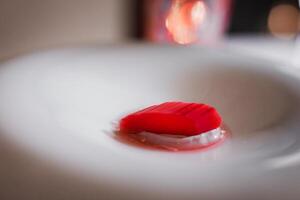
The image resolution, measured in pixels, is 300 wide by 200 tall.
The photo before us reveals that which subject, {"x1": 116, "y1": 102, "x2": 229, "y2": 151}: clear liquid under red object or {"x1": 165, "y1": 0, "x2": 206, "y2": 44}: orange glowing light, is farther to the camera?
{"x1": 165, "y1": 0, "x2": 206, "y2": 44}: orange glowing light

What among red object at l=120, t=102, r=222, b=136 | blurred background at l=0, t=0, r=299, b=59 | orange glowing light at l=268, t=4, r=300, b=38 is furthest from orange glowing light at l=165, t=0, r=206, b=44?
red object at l=120, t=102, r=222, b=136

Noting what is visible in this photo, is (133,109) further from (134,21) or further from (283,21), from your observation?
(283,21)

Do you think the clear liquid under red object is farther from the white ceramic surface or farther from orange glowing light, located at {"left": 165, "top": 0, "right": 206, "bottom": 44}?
orange glowing light, located at {"left": 165, "top": 0, "right": 206, "bottom": 44}

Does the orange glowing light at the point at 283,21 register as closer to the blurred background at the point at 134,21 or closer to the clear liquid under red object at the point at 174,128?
the blurred background at the point at 134,21

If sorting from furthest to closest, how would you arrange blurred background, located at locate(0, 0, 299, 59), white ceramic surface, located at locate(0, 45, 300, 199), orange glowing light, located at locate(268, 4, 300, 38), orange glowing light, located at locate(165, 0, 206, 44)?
orange glowing light, located at locate(268, 4, 300, 38), orange glowing light, located at locate(165, 0, 206, 44), blurred background, located at locate(0, 0, 299, 59), white ceramic surface, located at locate(0, 45, 300, 199)

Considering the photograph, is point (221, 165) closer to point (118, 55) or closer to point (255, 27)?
point (118, 55)

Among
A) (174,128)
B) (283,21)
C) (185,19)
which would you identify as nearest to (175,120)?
(174,128)

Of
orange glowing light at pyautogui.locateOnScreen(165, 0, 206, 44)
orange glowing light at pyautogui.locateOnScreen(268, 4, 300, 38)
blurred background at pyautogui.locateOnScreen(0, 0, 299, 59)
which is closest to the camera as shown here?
blurred background at pyautogui.locateOnScreen(0, 0, 299, 59)

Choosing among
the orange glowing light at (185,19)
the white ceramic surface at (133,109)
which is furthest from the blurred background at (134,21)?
the white ceramic surface at (133,109)
